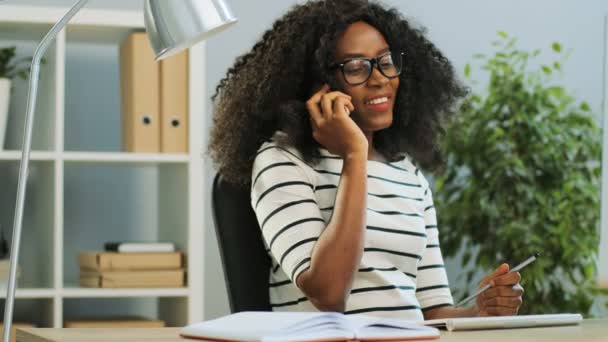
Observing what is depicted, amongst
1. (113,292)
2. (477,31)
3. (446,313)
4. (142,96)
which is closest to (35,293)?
(113,292)

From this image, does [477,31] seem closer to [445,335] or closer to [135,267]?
[135,267]

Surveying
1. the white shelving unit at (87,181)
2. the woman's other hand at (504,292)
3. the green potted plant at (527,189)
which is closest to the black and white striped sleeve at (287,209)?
the woman's other hand at (504,292)

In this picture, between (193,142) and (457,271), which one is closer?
(193,142)

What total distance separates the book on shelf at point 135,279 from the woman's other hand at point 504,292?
135cm

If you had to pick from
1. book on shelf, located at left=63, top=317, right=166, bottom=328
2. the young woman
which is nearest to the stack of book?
book on shelf, located at left=63, top=317, right=166, bottom=328

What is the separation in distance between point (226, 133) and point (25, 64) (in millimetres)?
1408

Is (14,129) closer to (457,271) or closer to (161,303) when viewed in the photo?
(161,303)

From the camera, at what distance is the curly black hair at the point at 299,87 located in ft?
6.30

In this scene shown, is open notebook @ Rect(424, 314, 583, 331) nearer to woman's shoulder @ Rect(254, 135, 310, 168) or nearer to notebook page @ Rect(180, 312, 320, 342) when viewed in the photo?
notebook page @ Rect(180, 312, 320, 342)

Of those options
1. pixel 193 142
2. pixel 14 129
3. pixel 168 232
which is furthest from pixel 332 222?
pixel 14 129

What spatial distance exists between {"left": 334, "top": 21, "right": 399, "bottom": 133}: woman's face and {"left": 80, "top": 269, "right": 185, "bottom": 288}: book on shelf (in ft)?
3.61

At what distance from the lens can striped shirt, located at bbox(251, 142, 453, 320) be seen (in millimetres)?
1768

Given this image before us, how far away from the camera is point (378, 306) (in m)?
1.80

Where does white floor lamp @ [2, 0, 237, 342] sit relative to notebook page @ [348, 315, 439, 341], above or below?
above
